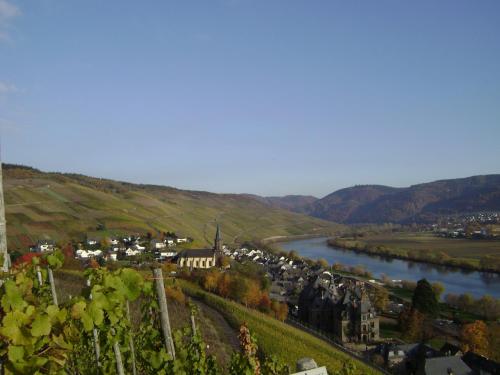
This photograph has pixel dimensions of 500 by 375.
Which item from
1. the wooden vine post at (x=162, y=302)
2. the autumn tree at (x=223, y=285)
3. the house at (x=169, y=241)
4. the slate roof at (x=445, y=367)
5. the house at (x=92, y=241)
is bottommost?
the slate roof at (x=445, y=367)

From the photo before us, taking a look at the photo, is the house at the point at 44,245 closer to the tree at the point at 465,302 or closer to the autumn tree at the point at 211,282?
the autumn tree at the point at 211,282

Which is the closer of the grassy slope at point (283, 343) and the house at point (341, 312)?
the grassy slope at point (283, 343)

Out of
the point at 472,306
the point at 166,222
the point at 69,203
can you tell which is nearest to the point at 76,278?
the point at 472,306

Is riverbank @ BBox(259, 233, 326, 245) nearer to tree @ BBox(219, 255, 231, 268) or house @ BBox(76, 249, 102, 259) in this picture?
tree @ BBox(219, 255, 231, 268)

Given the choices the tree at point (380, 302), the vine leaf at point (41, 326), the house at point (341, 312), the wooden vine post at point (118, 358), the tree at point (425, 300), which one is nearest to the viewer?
the vine leaf at point (41, 326)

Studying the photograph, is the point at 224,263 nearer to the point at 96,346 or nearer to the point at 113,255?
the point at 113,255

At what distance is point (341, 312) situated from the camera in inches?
1500

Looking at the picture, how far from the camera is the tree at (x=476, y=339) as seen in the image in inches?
1229

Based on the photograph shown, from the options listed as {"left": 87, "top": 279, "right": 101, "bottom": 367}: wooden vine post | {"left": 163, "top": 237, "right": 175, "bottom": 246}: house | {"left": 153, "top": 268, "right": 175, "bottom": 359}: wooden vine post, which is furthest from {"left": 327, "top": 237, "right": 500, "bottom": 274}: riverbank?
{"left": 87, "top": 279, "right": 101, "bottom": 367}: wooden vine post

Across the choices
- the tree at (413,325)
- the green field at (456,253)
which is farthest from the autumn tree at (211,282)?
the green field at (456,253)

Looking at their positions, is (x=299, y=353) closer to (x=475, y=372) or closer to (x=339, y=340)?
(x=475, y=372)

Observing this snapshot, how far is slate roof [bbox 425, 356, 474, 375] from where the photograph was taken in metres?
25.1

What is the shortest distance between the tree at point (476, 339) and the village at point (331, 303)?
1150mm

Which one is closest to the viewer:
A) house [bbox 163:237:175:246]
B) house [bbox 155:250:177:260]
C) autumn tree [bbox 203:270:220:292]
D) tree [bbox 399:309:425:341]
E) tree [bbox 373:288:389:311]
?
tree [bbox 399:309:425:341]
